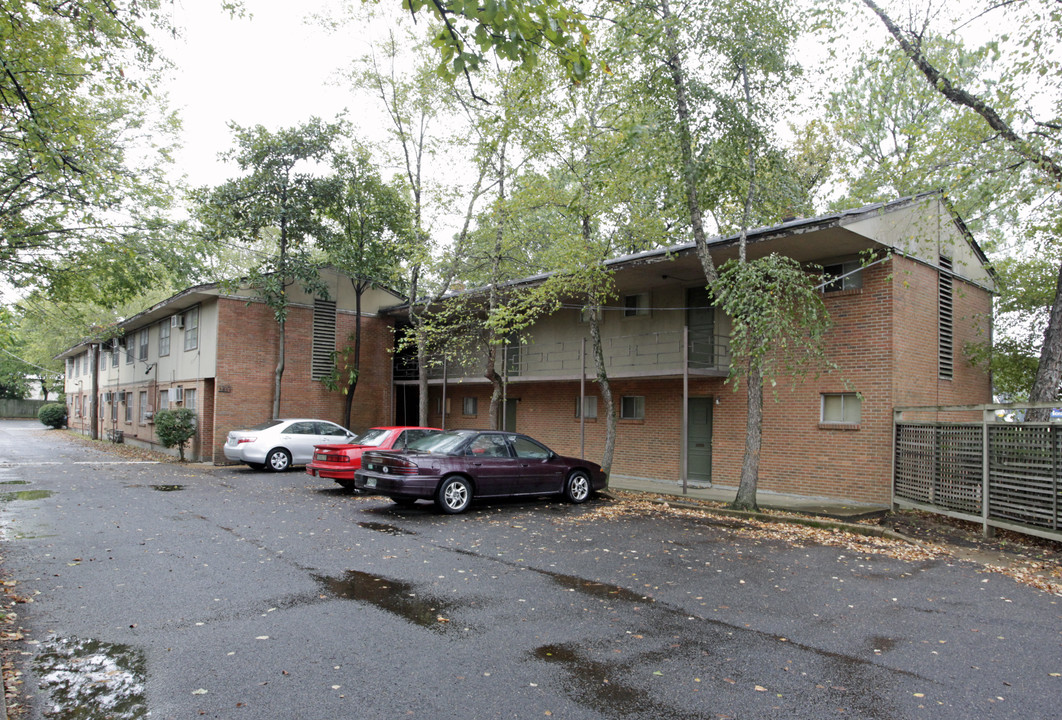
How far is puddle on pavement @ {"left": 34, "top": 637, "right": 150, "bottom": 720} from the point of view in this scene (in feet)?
11.9

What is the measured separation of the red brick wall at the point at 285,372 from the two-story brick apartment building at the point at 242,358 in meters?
0.03

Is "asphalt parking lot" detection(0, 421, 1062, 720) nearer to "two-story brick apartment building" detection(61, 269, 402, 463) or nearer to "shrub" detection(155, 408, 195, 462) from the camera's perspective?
"shrub" detection(155, 408, 195, 462)

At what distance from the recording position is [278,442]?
1833 centimetres

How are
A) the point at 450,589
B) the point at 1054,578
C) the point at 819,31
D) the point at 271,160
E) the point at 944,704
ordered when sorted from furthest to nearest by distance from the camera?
the point at 271,160, the point at 819,31, the point at 1054,578, the point at 450,589, the point at 944,704

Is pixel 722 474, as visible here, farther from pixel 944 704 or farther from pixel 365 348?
pixel 365 348

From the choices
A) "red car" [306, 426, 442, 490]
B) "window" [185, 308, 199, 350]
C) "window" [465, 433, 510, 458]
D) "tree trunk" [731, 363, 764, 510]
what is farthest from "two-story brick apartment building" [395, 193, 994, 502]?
"window" [185, 308, 199, 350]

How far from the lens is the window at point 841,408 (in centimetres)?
1334

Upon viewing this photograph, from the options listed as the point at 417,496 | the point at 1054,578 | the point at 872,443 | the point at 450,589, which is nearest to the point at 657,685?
the point at 450,589

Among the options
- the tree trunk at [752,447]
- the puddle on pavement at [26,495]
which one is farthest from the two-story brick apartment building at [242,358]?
the tree trunk at [752,447]

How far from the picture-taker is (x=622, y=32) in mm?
11672

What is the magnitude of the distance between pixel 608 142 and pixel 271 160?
11.7m

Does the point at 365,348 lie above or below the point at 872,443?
above

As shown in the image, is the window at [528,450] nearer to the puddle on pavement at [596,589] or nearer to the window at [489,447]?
the window at [489,447]

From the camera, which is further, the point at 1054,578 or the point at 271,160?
the point at 271,160
